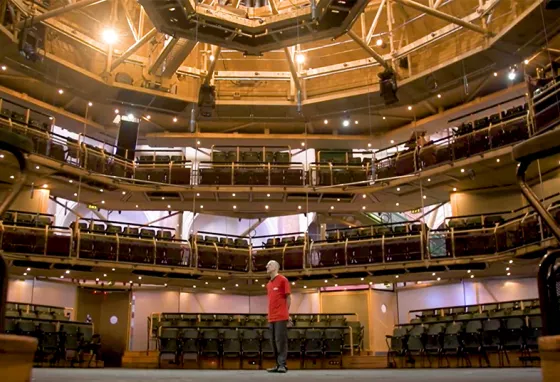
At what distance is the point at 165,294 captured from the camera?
80.5 feet

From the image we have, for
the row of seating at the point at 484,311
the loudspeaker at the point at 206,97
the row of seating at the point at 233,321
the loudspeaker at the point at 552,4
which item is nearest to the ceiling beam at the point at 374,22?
the loudspeaker at the point at 206,97

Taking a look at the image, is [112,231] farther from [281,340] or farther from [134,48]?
[281,340]

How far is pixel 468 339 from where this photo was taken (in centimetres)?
1581

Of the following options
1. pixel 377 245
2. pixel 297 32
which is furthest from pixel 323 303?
pixel 297 32

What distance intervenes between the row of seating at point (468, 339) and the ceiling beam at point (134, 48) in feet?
45.3

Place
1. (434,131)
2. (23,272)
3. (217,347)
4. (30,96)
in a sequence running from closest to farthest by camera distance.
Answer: (217,347)
(23,272)
(30,96)
(434,131)

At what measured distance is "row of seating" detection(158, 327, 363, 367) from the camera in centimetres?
1708

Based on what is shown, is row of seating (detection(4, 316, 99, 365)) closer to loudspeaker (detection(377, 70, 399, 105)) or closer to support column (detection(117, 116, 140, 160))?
support column (detection(117, 116, 140, 160))

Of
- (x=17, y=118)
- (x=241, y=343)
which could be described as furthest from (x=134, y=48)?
(x=241, y=343)

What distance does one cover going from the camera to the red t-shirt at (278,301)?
805 cm

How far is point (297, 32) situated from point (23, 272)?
42.4ft

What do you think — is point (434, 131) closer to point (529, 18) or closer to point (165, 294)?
point (529, 18)

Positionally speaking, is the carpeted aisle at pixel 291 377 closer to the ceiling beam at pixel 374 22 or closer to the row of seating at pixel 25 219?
the row of seating at pixel 25 219

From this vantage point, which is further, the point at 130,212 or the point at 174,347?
the point at 130,212
